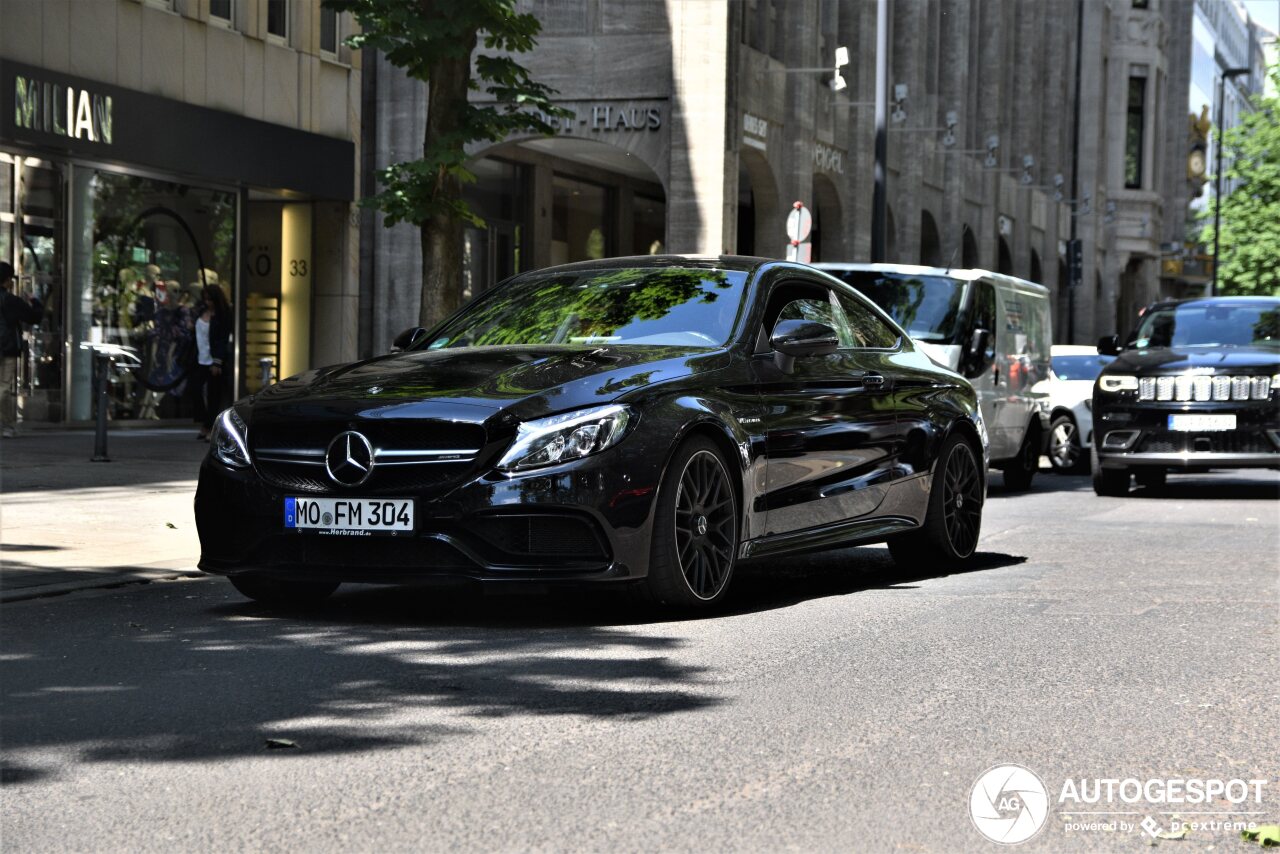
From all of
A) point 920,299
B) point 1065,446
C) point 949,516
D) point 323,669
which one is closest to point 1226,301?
point 920,299

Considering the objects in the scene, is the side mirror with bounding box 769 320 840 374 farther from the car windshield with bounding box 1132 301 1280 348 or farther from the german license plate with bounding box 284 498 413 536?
the car windshield with bounding box 1132 301 1280 348

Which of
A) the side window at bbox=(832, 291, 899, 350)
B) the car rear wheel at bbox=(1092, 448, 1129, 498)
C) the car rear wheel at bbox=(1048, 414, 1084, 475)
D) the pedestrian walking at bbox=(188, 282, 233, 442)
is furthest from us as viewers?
the pedestrian walking at bbox=(188, 282, 233, 442)

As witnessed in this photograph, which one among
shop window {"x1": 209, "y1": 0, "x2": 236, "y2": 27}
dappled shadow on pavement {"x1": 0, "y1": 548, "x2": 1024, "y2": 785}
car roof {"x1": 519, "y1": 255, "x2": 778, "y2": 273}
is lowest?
dappled shadow on pavement {"x1": 0, "y1": 548, "x2": 1024, "y2": 785}

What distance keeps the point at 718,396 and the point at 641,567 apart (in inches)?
34.2

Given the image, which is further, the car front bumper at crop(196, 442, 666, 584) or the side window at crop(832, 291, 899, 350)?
the side window at crop(832, 291, 899, 350)

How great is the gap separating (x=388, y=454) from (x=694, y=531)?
1.27 metres

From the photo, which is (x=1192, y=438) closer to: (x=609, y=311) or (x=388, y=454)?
(x=609, y=311)

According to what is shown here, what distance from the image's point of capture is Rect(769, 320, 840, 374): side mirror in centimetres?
835

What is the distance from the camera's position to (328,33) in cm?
2661

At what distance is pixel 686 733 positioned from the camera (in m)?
5.42

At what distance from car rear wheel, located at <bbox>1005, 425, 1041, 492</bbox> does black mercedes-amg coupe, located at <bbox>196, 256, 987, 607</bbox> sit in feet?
31.2

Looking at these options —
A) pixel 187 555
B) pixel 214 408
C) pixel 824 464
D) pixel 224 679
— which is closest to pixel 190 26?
pixel 214 408

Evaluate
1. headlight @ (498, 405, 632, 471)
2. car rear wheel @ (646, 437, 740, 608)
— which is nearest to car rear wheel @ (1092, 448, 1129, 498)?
car rear wheel @ (646, 437, 740, 608)

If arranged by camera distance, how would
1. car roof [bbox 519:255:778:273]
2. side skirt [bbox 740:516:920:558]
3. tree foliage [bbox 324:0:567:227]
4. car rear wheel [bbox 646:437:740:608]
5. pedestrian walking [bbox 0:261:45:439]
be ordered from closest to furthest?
car rear wheel [bbox 646:437:740:608], side skirt [bbox 740:516:920:558], car roof [bbox 519:255:778:273], tree foliage [bbox 324:0:567:227], pedestrian walking [bbox 0:261:45:439]
